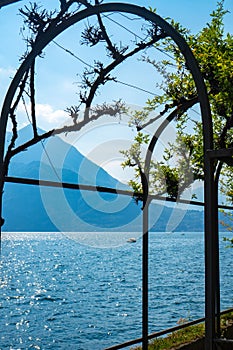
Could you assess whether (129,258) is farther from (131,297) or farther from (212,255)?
A: (212,255)

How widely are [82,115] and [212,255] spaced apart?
1008mm

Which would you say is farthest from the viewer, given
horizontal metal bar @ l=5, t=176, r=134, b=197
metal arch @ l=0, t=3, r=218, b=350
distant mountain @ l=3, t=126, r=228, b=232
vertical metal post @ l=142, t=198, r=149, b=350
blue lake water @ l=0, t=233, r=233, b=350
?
blue lake water @ l=0, t=233, r=233, b=350

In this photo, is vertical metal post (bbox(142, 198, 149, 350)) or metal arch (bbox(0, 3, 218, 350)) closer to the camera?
metal arch (bbox(0, 3, 218, 350))

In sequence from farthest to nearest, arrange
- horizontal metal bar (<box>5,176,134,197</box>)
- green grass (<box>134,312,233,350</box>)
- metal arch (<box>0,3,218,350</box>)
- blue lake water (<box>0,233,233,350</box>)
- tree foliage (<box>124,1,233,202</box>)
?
blue lake water (<box>0,233,233,350</box>), green grass (<box>134,312,233,350</box>), tree foliage (<box>124,1,233,202</box>), horizontal metal bar (<box>5,176,134,197</box>), metal arch (<box>0,3,218,350</box>)

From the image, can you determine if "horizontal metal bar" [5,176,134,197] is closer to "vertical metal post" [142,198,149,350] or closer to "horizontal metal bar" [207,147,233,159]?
"vertical metal post" [142,198,149,350]

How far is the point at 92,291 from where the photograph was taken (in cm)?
1600

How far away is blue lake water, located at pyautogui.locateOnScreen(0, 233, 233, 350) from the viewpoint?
9.38 m

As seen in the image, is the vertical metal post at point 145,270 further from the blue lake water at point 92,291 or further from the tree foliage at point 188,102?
the blue lake water at point 92,291

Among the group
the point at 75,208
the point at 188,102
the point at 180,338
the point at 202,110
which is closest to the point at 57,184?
the point at 202,110

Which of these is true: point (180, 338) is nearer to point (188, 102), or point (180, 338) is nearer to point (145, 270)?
point (145, 270)

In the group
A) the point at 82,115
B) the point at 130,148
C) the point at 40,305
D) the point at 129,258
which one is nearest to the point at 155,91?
the point at 130,148

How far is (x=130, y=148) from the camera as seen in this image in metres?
3.90

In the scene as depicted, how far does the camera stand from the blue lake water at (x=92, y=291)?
369 inches

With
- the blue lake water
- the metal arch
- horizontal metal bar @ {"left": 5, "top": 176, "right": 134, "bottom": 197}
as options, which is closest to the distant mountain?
horizontal metal bar @ {"left": 5, "top": 176, "right": 134, "bottom": 197}
